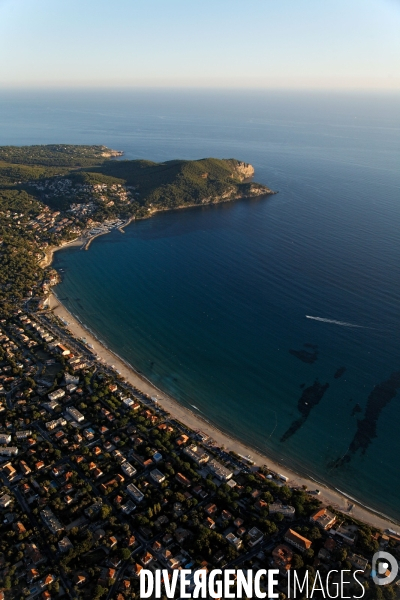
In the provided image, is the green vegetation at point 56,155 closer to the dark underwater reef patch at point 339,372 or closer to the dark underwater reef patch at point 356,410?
the dark underwater reef patch at point 339,372

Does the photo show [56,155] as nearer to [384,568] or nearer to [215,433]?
[215,433]

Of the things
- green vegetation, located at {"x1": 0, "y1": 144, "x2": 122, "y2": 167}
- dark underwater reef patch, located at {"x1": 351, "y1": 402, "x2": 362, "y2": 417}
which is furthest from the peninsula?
green vegetation, located at {"x1": 0, "y1": 144, "x2": 122, "y2": 167}

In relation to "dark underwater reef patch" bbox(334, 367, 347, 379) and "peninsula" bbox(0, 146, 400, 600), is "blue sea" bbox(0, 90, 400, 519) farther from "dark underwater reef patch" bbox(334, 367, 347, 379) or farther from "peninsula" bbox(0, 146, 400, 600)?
"peninsula" bbox(0, 146, 400, 600)

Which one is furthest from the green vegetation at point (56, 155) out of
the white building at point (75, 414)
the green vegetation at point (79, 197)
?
the white building at point (75, 414)

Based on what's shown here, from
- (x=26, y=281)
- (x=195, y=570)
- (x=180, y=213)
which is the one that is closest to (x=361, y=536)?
(x=195, y=570)

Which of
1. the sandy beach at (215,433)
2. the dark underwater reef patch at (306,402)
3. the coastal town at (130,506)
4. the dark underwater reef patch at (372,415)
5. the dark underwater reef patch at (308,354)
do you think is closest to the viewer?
the coastal town at (130,506)

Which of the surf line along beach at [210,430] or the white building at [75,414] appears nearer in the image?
the surf line along beach at [210,430]
